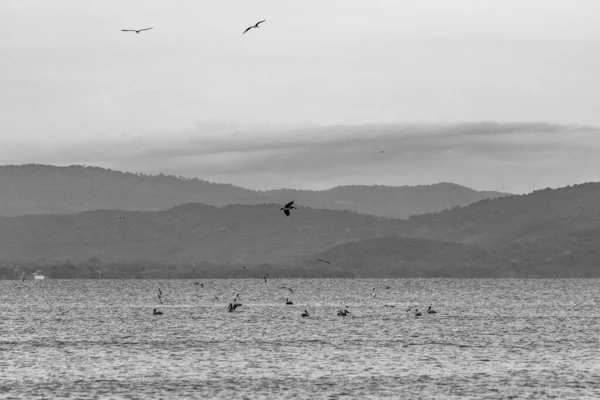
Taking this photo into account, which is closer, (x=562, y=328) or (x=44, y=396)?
(x=44, y=396)

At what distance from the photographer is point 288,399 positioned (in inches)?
3219

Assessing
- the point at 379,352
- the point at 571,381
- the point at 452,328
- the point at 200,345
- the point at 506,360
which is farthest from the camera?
the point at 452,328

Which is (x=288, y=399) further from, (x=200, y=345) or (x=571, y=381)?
(x=200, y=345)

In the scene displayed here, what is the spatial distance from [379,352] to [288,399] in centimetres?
3537

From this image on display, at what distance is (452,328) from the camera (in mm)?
153250

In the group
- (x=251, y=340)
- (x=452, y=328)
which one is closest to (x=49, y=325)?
(x=251, y=340)

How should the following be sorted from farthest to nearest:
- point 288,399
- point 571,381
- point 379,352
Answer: point 379,352 → point 571,381 → point 288,399

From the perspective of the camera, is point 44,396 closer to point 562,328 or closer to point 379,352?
point 379,352

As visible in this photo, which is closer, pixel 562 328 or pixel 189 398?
pixel 189 398

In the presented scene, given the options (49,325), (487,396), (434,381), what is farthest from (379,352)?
(49,325)

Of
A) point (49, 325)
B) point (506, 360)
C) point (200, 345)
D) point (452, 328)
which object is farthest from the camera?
point (49, 325)

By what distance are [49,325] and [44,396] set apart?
287 ft

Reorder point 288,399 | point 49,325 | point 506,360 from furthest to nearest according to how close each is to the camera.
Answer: point 49,325, point 506,360, point 288,399

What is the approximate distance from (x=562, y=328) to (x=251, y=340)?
165 ft
